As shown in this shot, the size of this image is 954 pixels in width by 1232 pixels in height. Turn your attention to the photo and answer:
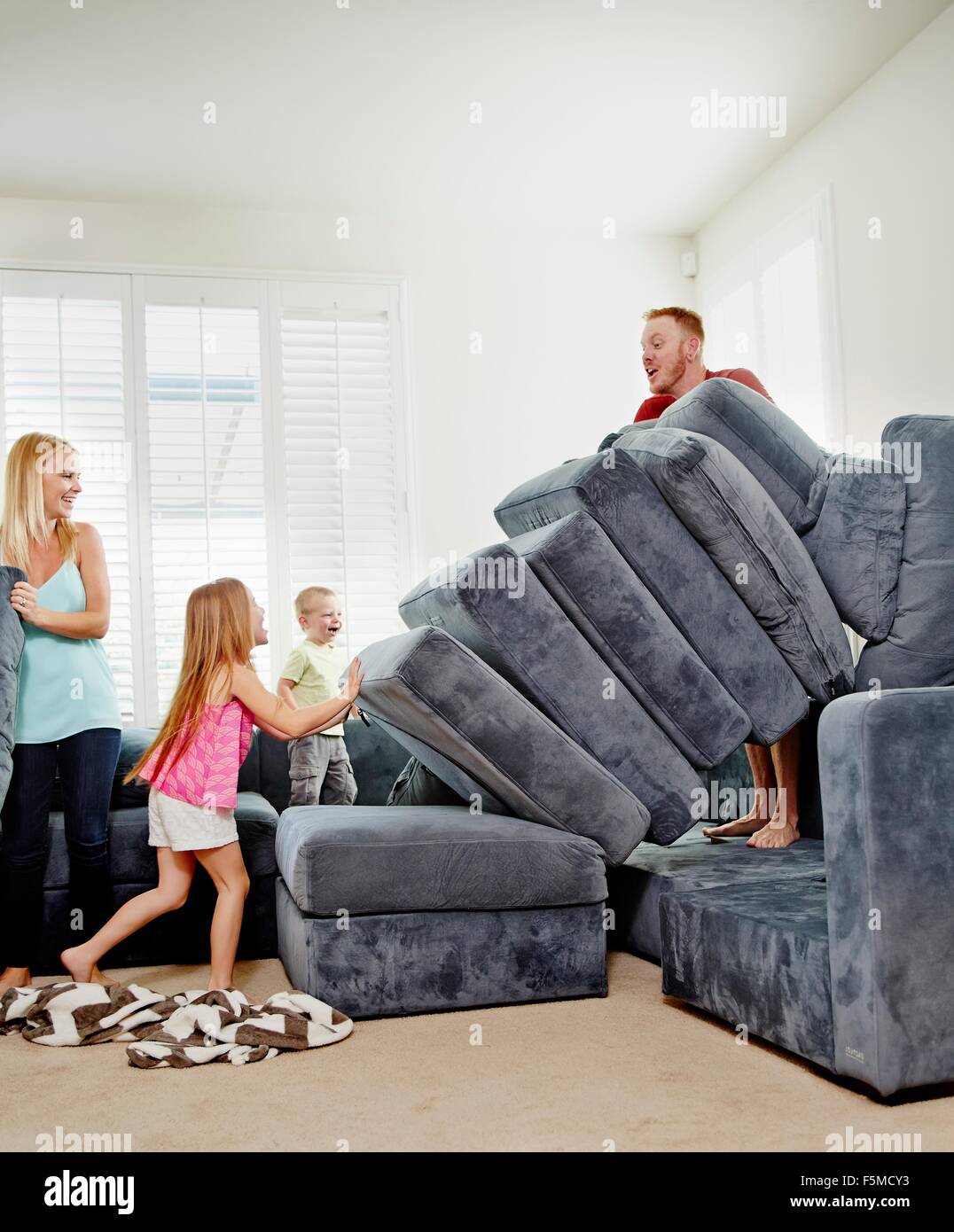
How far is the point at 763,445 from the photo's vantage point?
2646 millimetres

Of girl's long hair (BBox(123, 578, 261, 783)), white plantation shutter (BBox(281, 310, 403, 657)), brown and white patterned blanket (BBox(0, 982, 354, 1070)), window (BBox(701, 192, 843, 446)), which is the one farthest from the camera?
white plantation shutter (BBox(281, 310, 403, 657))

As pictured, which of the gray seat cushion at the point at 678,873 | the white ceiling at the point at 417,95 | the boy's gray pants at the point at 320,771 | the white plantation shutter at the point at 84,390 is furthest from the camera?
the white plantation shutter at the point at 84,390

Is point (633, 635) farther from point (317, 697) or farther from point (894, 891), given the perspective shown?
point (317, 697)

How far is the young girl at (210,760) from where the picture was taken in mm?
2523

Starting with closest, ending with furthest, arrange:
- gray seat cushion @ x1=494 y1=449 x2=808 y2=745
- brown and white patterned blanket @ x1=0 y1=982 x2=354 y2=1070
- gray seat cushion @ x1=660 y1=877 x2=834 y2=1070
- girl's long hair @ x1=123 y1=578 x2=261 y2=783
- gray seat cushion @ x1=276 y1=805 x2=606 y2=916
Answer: gray seat cushion @ x1=660 y1=877 x2=834 y2=1070 → brown and white patterned blanket @ x1=0 y1=982 x2=354 y2=1070 → gray seat cushion @ x1=276 y1=805 x2=606 y2=916 → gray seat cushion @ x1=494 y1=449 x2=808 y2=745 → girl's long hair @ x1=123 y1=578 x2=261 y2=783

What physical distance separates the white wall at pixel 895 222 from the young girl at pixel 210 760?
2.92 metres

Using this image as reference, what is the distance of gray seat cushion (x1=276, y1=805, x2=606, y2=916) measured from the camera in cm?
221

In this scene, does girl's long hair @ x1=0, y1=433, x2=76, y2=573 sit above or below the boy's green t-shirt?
above

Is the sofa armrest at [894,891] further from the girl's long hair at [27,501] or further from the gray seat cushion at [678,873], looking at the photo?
the girl's long hair at [27,501]

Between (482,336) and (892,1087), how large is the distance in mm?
4873

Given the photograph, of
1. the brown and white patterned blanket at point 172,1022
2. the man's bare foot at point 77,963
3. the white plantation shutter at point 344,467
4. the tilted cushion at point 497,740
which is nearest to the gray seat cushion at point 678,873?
the tilted cushion at point 497,740

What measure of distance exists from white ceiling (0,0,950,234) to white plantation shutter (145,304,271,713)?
686 millimetres

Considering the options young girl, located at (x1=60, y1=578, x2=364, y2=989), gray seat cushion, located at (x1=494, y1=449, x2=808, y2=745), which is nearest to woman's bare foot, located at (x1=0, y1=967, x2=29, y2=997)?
young girl, located at (x1=60, y1=578, x2=364, y2=989)

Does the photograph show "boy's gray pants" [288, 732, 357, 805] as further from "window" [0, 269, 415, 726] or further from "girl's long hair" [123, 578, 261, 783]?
"window" [0, 269, 415, 726]
